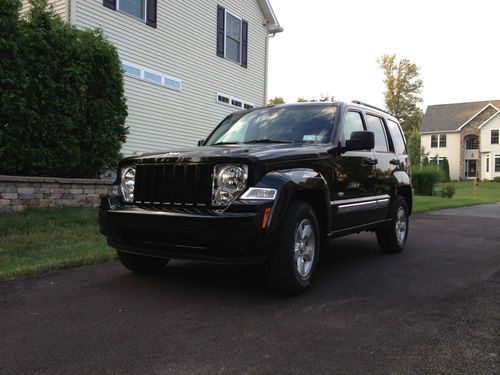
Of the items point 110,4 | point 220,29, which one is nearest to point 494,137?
point 220,29

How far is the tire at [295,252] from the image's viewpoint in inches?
161

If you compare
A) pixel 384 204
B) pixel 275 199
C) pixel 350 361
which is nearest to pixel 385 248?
pixel 384 204

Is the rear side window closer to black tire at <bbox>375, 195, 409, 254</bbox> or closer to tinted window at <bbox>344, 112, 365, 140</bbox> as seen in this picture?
black tire at <bbox>375, 195, 409, 254</bbox>

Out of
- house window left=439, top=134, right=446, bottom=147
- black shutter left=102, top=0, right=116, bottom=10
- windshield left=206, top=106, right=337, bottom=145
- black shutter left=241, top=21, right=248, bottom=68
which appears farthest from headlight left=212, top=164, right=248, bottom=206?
house window left=439, top=134, right=446, bottom=147

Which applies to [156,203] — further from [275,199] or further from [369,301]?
[369,301]

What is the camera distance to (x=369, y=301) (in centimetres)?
431

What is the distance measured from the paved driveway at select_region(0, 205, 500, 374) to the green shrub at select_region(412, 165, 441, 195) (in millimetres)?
20418

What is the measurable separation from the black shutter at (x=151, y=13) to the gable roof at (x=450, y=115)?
1765 inches

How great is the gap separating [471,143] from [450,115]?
4644mm

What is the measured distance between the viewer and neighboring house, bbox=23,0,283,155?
12891mm

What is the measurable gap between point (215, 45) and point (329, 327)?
1425 cm

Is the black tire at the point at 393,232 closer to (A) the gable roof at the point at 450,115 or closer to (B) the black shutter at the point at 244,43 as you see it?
(B) the black shutter at the point at 244,43

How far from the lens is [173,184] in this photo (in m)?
4.25

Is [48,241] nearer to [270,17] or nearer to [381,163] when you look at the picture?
[381,163]
